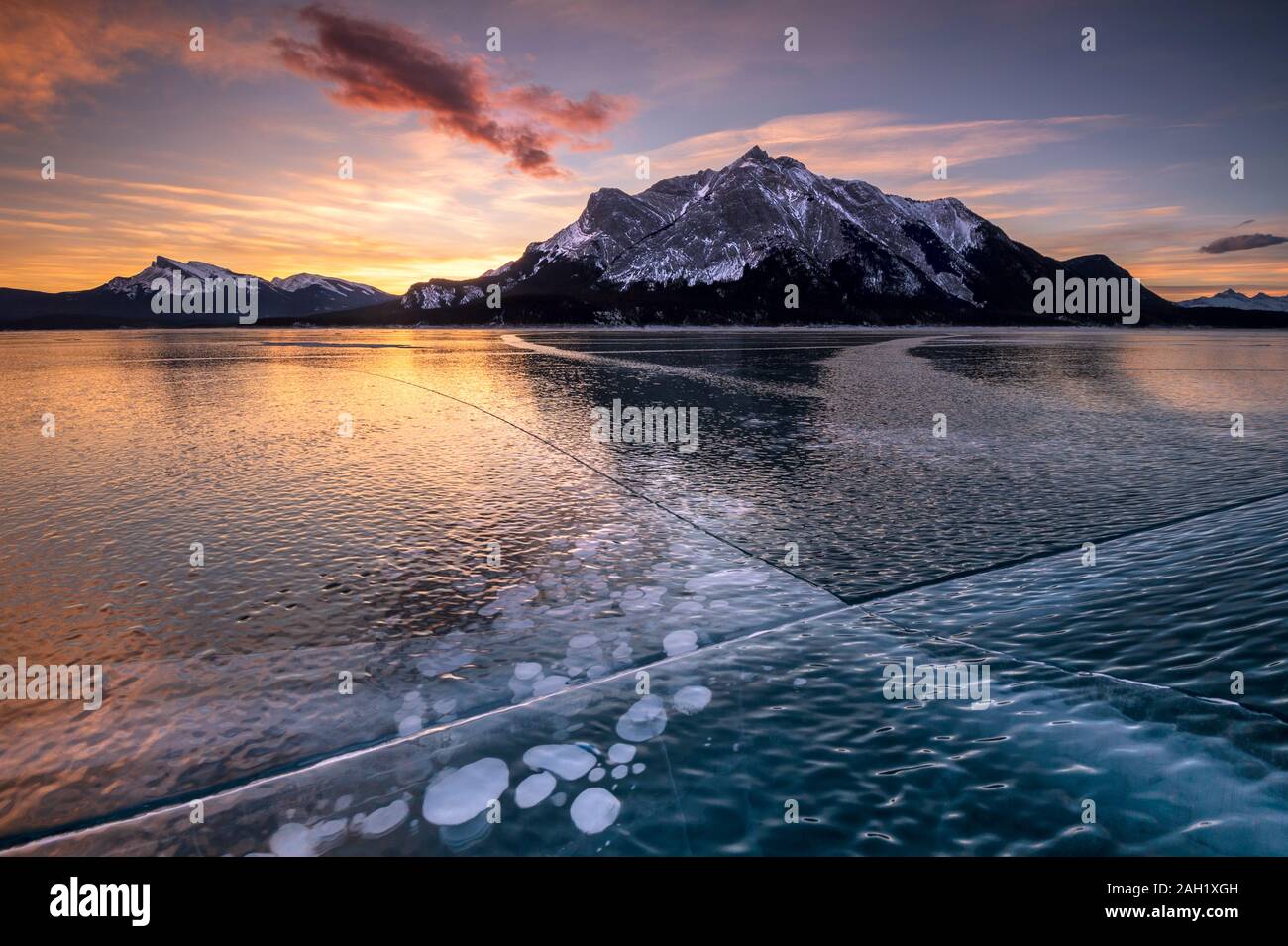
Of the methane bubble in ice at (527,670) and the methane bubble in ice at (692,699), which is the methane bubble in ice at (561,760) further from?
the methane bubble in ice at (527,670)

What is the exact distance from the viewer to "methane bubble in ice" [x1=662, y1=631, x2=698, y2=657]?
8758mm

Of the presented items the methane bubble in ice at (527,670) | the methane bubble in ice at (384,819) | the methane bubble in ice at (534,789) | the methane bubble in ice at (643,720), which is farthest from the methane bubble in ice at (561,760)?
the methane bubble in ice at (527,670)

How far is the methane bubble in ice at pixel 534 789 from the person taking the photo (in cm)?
600

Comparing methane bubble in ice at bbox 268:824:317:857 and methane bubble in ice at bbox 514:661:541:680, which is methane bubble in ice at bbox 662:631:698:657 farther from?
methane bubble in ice at bbox 268:824:317:857

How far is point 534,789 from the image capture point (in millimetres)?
6156

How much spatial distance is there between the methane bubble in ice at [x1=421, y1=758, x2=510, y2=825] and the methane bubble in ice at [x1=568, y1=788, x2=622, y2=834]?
783mm

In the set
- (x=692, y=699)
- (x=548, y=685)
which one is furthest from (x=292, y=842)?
(x=692, y=699)

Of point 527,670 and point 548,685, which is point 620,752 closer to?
point 548,685

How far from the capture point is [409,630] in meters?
9.38

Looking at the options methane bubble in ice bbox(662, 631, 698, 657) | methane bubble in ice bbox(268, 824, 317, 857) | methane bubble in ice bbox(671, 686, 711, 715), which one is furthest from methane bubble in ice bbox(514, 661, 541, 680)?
methane bubble in ice bbox(268, 824, 317, 857)

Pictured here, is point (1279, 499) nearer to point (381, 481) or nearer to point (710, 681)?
point (710, 681)

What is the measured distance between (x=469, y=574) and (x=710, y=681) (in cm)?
526

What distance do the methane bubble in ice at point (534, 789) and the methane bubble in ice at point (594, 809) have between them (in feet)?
1.07

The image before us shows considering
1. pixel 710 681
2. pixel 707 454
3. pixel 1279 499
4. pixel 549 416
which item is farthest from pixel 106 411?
pixel 1279 499
